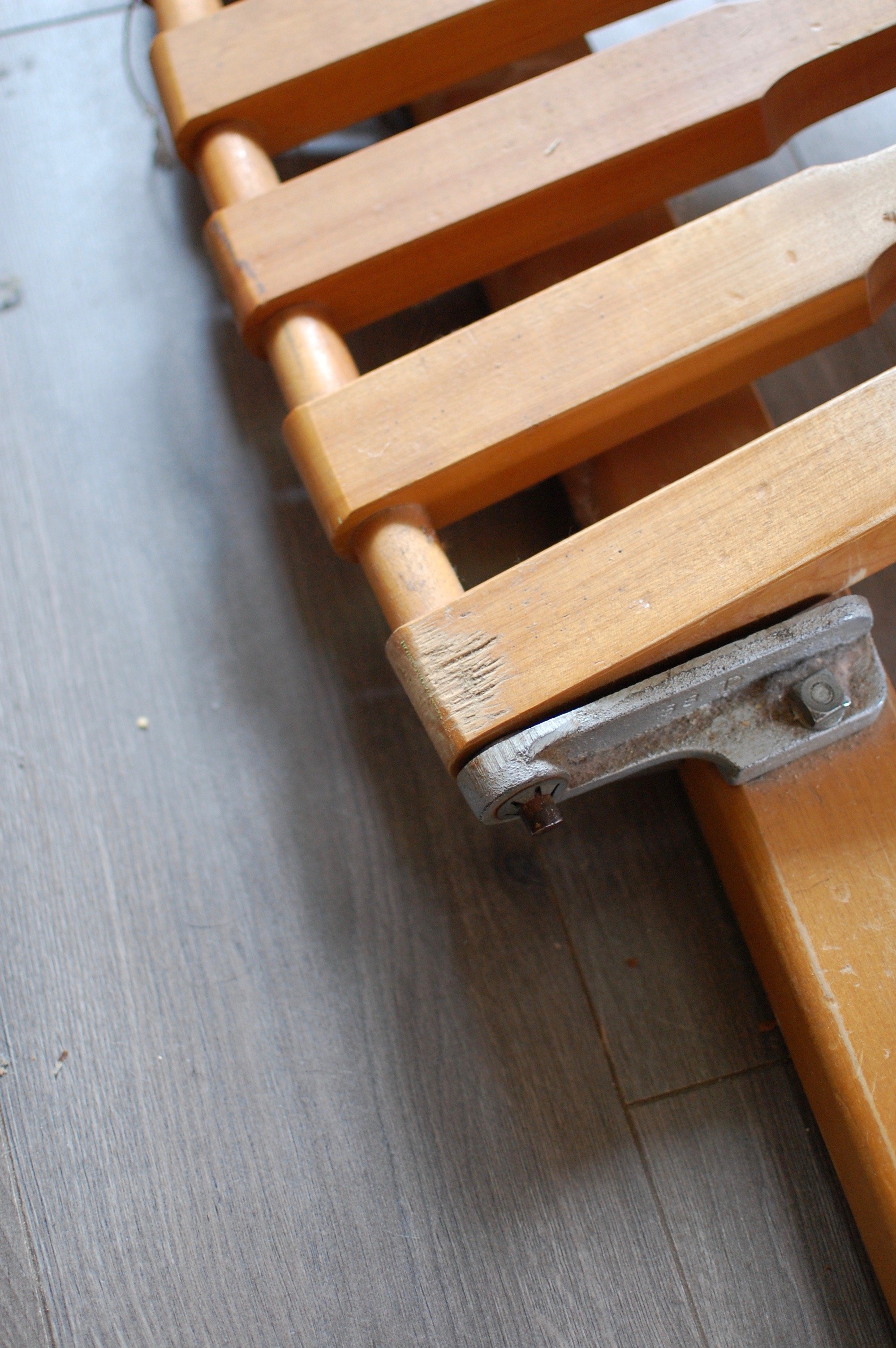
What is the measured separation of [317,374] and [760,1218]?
1.94 feet

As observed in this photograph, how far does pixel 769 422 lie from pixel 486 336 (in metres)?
0.20

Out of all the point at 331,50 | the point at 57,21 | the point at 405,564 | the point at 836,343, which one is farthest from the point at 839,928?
the point at 57,21

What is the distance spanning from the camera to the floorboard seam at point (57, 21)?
0.86 meters

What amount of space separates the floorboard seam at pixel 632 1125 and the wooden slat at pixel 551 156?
1.39 ft

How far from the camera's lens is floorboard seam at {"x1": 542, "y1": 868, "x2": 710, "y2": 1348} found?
57 cm

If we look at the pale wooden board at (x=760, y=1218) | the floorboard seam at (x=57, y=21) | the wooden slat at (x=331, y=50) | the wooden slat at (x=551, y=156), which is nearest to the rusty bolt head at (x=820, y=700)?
the pale wooden board at (x=760, y=1218)

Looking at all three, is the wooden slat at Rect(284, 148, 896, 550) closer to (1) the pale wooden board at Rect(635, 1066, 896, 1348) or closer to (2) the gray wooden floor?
(2) the gray wooden floor

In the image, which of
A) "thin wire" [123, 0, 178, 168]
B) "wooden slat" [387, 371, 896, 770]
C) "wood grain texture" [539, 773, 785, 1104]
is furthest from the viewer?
"thin wire" [123, 0, 178, 168]

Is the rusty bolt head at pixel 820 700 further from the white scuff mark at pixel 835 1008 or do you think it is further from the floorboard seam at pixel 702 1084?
the floorboard seam at pixel 702 1084

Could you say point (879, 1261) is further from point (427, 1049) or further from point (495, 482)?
point (495, 482)

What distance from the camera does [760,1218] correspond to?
0.58 metres

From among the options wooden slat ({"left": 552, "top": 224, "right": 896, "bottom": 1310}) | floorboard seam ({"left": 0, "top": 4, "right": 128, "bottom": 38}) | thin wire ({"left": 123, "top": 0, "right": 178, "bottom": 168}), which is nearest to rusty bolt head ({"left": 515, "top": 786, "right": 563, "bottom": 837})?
wooden slat ({"left": 552, "top": 224, "right": 896, "bottom": 1310})

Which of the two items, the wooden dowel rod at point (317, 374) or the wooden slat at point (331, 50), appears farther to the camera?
the wooden slat at point (331, 50)

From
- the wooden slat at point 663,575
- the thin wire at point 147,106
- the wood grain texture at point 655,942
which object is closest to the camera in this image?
the wooden slat at point 663,575
